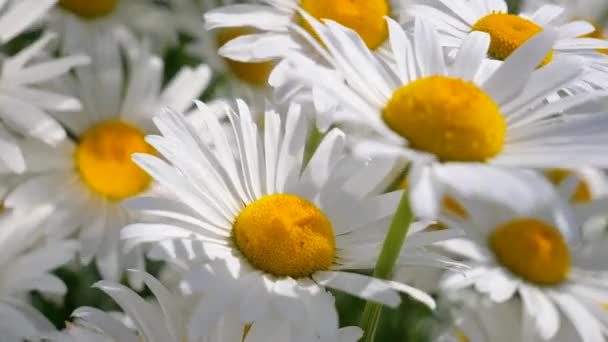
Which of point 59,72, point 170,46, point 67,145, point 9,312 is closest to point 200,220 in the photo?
point 9,312

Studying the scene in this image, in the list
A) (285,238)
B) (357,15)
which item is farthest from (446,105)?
(357,15)

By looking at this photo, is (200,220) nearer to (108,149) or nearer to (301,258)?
(301,258)

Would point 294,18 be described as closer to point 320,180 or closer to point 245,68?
point 320,180

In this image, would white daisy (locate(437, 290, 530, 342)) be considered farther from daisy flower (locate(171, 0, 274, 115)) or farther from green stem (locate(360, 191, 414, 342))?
daisy flower (locate(171, 0, 274, 115))

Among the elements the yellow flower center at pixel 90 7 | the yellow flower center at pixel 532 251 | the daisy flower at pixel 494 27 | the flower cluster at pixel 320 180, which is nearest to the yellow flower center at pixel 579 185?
the flower cluster at pixel 320 180

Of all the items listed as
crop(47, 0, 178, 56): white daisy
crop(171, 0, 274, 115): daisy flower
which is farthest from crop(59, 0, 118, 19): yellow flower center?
crop(171, 0, 274, 115): daisy flower

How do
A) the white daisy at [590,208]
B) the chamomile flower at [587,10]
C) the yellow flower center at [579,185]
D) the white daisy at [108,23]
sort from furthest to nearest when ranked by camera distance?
the chamomile flower at [587,10]
the yellow flower center at [579,185]
the white daisy at [108,23]
the white daisy at [590,208]

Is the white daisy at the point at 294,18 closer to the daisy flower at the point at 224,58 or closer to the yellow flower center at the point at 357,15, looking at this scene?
the yellow flower center at the point at 357,15
